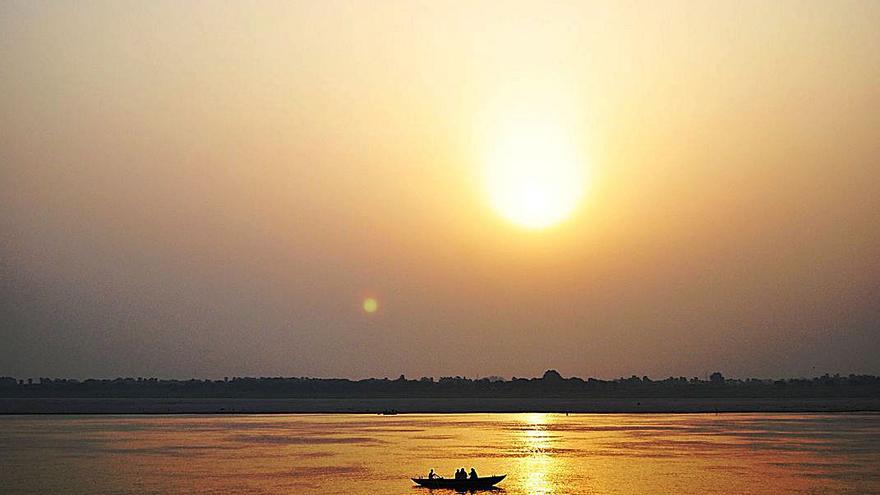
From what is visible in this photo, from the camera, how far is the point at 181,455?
68.6 meters

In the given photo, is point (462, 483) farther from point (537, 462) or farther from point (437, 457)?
point (437, 457)

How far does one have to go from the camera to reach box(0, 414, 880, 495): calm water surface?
169 feet

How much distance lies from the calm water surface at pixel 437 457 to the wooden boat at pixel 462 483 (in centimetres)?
80

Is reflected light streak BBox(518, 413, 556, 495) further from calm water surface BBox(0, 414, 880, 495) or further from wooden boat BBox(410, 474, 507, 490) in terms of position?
wooden boat BBox(410, 474, 507, 490)

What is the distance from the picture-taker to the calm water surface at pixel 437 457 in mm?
51406

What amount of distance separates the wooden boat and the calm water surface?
800mm

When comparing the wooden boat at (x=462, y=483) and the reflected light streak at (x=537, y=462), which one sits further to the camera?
the reflected light streak at (x=537, y=462)

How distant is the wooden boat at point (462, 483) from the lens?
50.5m

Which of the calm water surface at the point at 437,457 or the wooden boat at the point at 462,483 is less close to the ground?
the calm water surface at the point at 437,457

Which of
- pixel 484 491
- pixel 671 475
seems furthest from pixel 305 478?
pixel 671 475

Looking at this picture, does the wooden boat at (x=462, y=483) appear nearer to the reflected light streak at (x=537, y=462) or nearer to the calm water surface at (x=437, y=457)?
the calm water surface at (x=437, y=457)

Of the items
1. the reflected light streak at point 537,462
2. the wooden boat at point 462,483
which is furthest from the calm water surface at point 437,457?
the wooden boat at point 462,483

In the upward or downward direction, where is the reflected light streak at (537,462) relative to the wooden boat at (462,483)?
upward

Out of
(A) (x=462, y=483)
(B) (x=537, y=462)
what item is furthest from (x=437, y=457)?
(A) (x=462, y=483)
